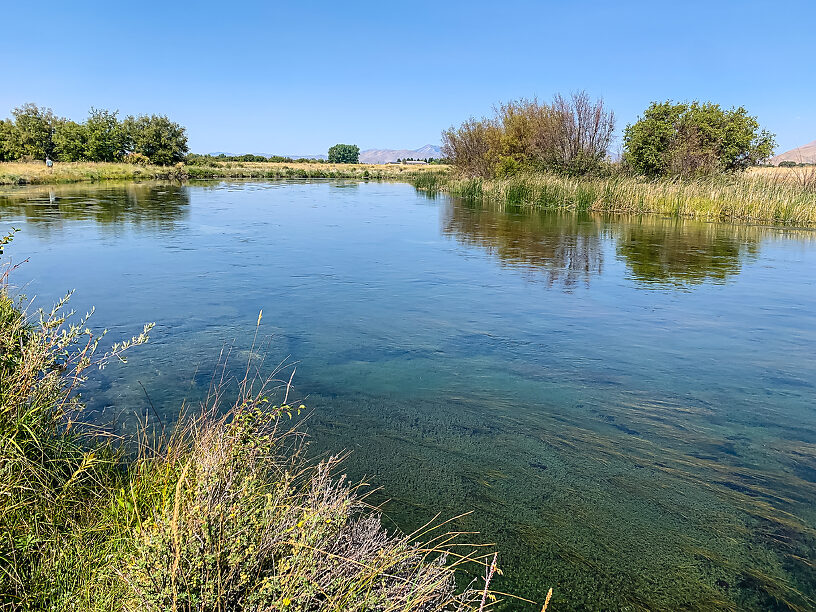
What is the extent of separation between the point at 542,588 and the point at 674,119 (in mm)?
25995

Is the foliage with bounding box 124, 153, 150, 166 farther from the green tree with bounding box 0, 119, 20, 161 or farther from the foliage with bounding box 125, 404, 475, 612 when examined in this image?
the foliage with bounding box 125, 404, 475, 612

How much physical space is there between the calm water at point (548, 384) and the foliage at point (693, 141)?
40.7 ft

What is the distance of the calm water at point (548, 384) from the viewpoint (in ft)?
9.34

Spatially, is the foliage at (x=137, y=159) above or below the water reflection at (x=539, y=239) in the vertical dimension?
above

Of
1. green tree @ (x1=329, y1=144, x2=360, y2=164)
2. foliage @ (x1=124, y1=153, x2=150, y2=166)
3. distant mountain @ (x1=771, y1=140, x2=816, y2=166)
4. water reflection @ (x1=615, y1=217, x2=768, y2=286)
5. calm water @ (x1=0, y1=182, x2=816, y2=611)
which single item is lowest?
calm water @ (x1=0, y1=182, x2=816, y2=611)

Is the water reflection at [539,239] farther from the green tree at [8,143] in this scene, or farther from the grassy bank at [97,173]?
the green tree at [8,143]

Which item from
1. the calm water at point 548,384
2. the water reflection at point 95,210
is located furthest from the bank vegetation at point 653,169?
the water reflection at point 95,210

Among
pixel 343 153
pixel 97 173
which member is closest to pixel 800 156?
pixel 97 173

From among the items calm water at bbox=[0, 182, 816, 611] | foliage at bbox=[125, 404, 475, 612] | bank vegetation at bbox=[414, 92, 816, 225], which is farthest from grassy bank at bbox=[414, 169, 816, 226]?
foliage at bbox=[125, 404, 475, 612]

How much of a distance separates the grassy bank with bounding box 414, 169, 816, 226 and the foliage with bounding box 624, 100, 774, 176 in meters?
1.37

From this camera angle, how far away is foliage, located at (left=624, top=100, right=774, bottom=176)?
74.6ft

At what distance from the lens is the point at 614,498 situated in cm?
324

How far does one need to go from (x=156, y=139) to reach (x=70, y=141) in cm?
794

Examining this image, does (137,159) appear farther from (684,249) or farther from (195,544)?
(195,544)
